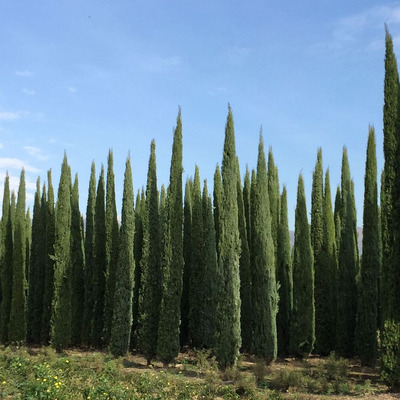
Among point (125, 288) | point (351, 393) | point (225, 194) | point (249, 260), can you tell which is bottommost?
point (351, 393)

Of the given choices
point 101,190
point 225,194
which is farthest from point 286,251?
point 101,190

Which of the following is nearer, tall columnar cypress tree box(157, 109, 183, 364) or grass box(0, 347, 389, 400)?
grass box(0, 347, 389, 400)

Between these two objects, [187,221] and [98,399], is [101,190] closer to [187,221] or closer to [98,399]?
[187,221]

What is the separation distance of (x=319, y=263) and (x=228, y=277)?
9.43m

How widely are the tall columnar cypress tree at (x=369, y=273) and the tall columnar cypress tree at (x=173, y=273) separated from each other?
26.9ft

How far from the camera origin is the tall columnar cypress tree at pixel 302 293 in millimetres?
25062

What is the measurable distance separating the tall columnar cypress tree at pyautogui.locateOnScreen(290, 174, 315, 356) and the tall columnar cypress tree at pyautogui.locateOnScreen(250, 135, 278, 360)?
3.18 m

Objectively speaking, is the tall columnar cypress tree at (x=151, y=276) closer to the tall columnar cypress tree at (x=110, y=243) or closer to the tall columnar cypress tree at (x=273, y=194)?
the tall columnar cypress tree at (x=110, y=243)

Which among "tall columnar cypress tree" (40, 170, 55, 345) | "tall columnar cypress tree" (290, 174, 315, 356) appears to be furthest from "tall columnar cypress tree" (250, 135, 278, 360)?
"tall columnar cypress tree" (40, 170, 55, 345)

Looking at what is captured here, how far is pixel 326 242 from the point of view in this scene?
27469mm

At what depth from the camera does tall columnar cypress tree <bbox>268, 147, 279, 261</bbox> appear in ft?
89.7

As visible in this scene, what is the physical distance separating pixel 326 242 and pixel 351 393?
1368 centimetres

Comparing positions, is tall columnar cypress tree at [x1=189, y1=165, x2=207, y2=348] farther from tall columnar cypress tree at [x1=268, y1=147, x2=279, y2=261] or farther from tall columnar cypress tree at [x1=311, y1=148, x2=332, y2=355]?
tall columnar cypress tree at [x1=311, y1=148, x2=332, y2=355]

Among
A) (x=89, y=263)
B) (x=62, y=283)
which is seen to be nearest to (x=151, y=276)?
(x=62, y=283)
